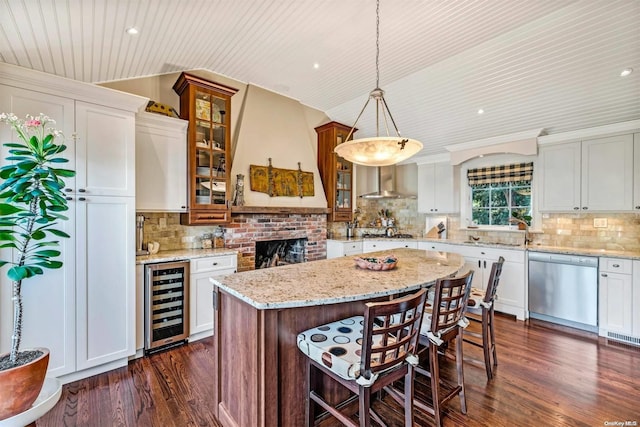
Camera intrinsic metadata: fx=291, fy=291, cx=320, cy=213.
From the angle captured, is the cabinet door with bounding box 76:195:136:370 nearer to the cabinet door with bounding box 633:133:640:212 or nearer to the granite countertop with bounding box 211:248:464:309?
the granite countertop with bounding box 211:248:464:309

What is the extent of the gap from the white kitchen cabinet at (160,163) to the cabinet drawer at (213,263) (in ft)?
2.14

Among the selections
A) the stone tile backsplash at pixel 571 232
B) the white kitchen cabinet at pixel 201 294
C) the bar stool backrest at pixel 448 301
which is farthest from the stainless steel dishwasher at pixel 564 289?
the white kitchen cabinet at pixel 201 294

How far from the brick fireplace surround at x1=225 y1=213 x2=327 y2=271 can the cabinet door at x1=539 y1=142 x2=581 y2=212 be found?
3253mm

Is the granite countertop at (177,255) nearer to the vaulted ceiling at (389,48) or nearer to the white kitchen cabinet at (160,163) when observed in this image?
the white kitchen cabinet at (160,163)

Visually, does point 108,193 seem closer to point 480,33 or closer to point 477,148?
point 480,33

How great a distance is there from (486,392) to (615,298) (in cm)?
235

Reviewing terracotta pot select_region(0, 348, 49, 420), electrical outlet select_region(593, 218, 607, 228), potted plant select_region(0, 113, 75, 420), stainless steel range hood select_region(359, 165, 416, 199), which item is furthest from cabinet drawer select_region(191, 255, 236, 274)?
electrical outlet select_region(593, 218, 607, 228)

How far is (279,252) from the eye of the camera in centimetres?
466

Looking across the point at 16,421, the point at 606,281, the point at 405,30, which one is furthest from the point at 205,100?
the point at 606,281

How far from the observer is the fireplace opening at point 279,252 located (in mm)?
4430

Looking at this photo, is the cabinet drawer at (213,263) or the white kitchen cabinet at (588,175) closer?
the cabinet drawer at (213,263)

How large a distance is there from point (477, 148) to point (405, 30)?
8.85 ft

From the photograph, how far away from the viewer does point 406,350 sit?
5.11 ft

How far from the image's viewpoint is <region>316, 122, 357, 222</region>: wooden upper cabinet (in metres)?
5.01
